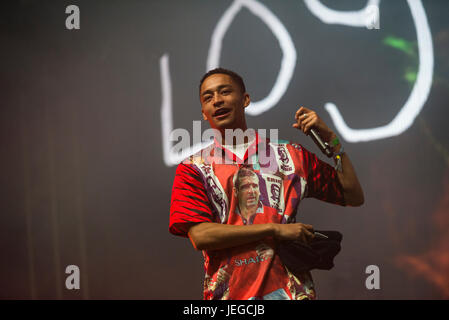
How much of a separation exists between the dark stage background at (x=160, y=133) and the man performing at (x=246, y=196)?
99 cm

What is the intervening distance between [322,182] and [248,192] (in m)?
0.28

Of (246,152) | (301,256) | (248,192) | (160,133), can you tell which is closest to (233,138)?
(246,152)

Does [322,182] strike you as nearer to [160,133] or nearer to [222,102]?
[222,102]

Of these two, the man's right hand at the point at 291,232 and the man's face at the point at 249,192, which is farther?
the man's face at the point at 249,192

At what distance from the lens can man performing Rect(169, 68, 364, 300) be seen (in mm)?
1277

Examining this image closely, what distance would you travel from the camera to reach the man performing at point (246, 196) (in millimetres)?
1277

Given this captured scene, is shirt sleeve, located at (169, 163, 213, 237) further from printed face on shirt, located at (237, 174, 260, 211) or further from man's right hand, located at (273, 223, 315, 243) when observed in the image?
man's right hand, located at (273, 223, 315, 243)

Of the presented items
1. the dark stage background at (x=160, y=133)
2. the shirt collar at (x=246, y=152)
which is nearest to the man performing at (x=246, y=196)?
the shirt collar at (x=246, y=152)

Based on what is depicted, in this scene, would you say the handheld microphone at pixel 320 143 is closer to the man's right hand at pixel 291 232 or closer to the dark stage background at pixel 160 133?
the man's right hand at pixel 291 232

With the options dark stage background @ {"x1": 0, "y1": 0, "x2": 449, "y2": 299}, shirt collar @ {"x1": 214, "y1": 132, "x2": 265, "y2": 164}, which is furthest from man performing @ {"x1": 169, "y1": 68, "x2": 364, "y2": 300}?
dark stage background @ {"x1": 0, "y1": 0, "x2": 449, "y2": 299}

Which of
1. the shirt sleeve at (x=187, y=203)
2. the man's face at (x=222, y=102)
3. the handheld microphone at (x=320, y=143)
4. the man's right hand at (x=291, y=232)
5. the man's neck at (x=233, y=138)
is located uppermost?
the man's face at (x=222, y=102)

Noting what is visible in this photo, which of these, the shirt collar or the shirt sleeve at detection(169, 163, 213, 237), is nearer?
the shirt sleeve at detection(169, 163, 213, 237)

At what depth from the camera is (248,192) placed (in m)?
1.38

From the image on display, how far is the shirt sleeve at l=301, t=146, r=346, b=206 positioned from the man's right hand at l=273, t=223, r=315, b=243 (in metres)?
0.23
